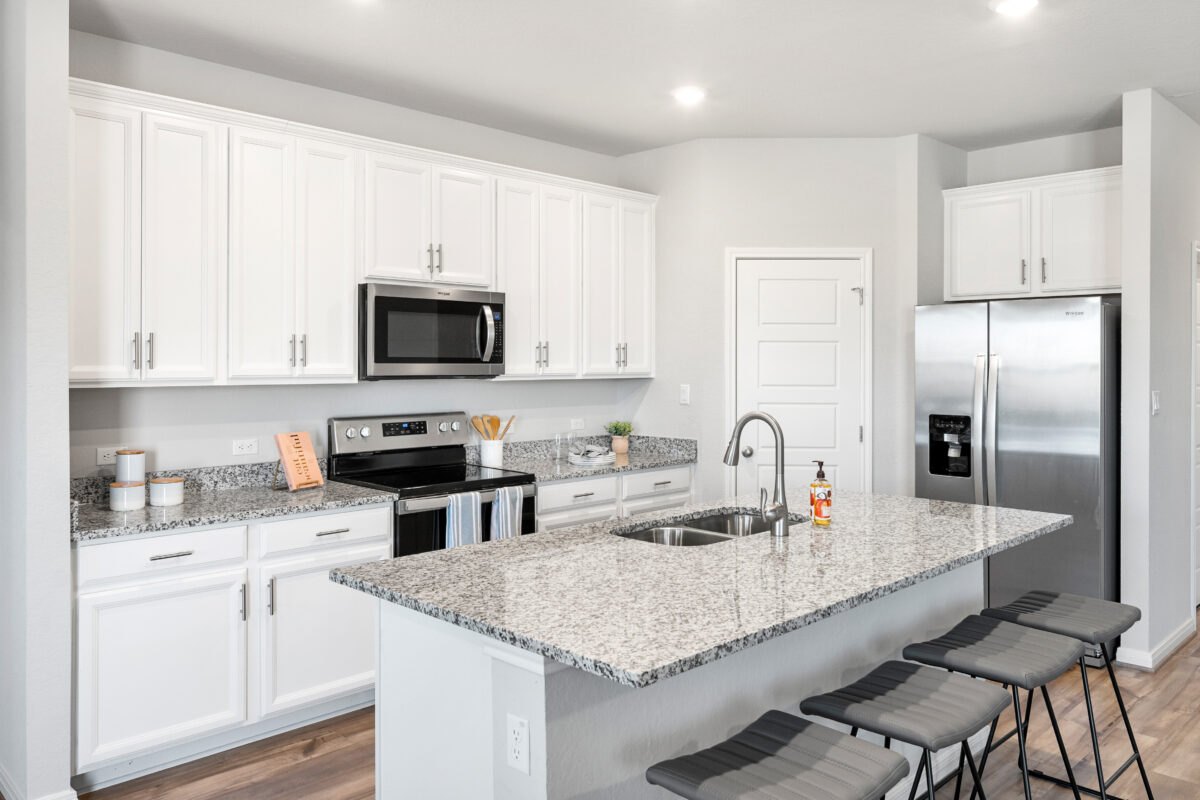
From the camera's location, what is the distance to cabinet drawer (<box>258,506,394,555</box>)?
3.05m

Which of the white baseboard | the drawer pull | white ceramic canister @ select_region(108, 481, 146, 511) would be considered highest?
white ceramic canister @ select_region(108, 481, 146, 511)

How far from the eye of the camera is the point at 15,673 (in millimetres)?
2678

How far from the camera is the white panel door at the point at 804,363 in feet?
15.3

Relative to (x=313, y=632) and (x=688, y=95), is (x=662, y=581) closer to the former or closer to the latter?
(x=313, y=632)

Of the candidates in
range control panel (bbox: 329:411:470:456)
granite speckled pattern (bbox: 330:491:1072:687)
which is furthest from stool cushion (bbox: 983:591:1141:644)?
range control panel (bbox: 329:411:470:456)

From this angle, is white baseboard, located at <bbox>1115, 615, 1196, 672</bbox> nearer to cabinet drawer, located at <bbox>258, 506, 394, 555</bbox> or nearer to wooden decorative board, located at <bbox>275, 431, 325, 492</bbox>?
cabinet drawer, located at <bbox>258, 506, 394, 555</bbox>

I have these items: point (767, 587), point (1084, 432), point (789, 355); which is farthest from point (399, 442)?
point (1084, 432)


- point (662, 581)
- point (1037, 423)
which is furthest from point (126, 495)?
point (1037, 423)

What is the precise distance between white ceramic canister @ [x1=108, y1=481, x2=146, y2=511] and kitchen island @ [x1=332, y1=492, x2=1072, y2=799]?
1360 mm

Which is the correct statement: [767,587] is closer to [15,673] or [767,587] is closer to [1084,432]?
[15,673]

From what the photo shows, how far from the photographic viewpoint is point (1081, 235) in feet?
14.0

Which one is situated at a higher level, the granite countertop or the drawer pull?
the granite countertop

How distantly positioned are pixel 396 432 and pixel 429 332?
0.51m

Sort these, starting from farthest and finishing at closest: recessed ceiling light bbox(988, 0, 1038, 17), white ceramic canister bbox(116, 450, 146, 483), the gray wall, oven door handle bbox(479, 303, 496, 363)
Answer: oven door handle bbox(479, 303, 496, 363)
white ceramic canister bbox(116, 450, 146, 483)
recessed ceiling light bbox(988, 0, 1038, 17)
the gray wall
